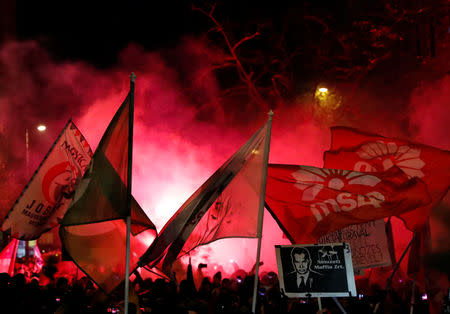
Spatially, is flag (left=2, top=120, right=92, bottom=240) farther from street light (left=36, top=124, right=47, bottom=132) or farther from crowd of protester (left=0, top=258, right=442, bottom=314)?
street light (left=36, top=124, right=47, bottom=132)

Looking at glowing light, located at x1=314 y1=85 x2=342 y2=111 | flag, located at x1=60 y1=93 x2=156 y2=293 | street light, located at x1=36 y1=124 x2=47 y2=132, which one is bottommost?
flag, located at x1=60 y1=93 x2=156 y2=293

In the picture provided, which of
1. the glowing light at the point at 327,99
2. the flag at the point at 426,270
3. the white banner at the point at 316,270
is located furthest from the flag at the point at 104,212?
the glowing light at the point at 327,99

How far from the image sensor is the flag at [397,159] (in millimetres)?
5961

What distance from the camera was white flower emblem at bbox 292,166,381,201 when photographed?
5781mm

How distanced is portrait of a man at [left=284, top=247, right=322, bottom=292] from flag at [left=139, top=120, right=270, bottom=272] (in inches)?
22.2

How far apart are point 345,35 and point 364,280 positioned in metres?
7.93

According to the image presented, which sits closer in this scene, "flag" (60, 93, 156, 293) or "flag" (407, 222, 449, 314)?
"flag" (60, 93, 156, 293)

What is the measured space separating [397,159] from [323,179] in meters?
0.99

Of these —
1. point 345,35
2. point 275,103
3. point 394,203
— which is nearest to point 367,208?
point 394,203

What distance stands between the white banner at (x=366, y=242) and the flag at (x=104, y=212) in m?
2.51

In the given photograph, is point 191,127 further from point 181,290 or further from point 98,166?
point 98,166

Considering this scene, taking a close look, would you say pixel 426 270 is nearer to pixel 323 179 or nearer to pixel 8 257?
pixel 323 179

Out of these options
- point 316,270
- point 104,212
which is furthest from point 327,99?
point 104,212

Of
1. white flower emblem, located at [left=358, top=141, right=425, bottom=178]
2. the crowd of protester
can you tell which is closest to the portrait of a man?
the crowd of protester
